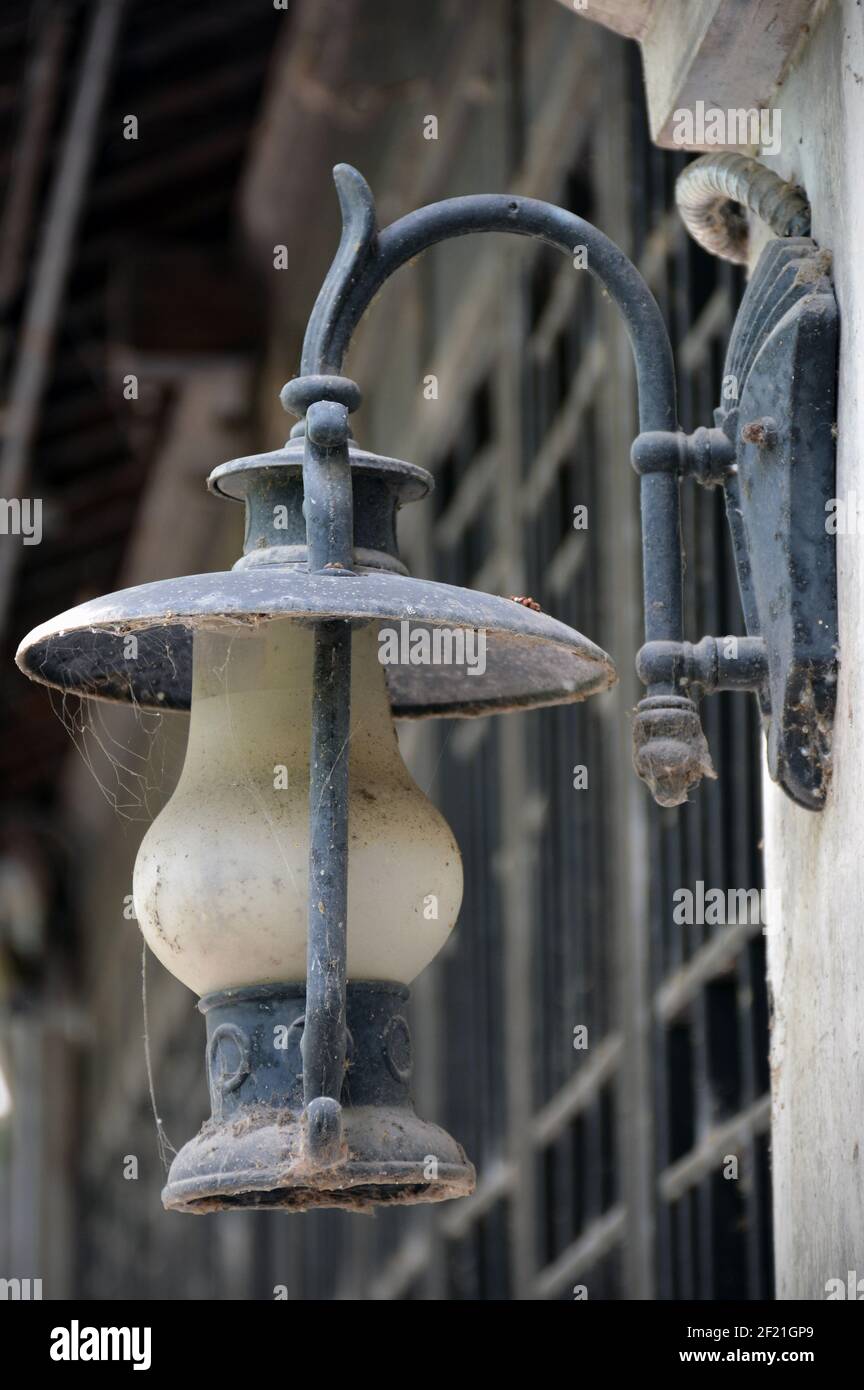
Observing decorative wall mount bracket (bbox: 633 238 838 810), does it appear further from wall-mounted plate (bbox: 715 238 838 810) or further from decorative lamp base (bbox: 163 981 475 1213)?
decorative lamp base (bbox: 163 981 475 1213)

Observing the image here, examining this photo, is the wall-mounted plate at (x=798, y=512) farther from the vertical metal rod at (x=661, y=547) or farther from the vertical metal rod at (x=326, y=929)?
the vertical metal rod at (x=326, y=929)

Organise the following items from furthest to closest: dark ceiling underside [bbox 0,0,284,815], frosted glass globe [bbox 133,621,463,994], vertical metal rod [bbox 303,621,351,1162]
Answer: dark ceiling underside [bbox 0,0,284,815], frosted glass globe [bbox 133,621,463,994], vertical metal rod [bbox 303,621,351,1162]

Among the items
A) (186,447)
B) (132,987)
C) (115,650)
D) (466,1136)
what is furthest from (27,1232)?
(115,650)

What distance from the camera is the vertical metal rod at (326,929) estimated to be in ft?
6.64

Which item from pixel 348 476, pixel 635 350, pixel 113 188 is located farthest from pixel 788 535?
pixel 113 188

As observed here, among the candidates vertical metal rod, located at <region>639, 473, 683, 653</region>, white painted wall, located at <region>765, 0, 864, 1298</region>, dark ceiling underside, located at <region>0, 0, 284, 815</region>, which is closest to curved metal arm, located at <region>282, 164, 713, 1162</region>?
vertical metal rod, located at <region>639, 473, 683, 653</region>

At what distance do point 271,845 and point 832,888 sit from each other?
1.83 feet

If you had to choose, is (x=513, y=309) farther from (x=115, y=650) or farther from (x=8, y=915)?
(x=8, y=915)

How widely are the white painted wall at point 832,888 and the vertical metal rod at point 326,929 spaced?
1.60 feet

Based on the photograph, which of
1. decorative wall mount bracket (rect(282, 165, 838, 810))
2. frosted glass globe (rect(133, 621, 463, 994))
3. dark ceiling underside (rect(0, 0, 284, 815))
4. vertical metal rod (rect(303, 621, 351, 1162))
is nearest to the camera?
vertical metal rod (rect(303, 621, 351, 1162))

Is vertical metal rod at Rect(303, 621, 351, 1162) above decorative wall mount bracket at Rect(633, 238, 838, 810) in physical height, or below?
below

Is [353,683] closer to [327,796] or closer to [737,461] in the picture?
[327,796]

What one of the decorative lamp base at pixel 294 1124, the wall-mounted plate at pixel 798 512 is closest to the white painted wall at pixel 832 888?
the wall-mounted plate at pixel 798 512

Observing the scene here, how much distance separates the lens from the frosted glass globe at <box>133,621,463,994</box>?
213cm
